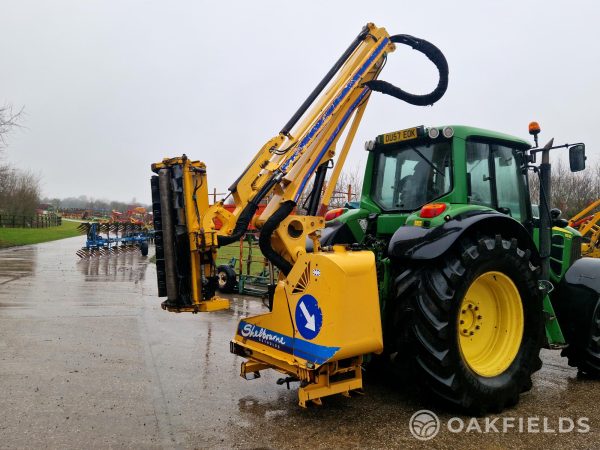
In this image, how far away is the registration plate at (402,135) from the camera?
4.61 metres

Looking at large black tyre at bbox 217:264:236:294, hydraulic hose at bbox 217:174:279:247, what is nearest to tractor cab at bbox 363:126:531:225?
hydraulic hose at bbox 217:174:279:247

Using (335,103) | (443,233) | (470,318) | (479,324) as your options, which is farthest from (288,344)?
(335,103)

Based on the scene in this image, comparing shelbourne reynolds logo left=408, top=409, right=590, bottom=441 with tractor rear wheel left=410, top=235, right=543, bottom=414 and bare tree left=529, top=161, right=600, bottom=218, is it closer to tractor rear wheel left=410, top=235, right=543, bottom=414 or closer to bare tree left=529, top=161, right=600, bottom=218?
tractor rear wheel left=410, top=235, right=543, bottom=414

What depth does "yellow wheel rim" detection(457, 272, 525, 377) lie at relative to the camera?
4.10 m

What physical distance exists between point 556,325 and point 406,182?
81.8 inches

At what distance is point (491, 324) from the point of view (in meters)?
4.30

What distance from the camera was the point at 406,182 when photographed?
195 inches

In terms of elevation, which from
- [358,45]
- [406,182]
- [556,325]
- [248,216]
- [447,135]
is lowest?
[556,325]

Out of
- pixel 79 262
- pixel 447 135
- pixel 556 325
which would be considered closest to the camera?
pixel 447 135

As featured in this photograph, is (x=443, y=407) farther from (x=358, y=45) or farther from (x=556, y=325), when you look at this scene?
(x=358, y=45)

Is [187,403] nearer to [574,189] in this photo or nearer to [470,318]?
[470,318]

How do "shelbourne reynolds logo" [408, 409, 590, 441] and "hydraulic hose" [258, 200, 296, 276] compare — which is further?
"hydraulic hose" [258, 200, 296, 276]

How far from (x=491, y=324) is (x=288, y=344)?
1971 millimetres

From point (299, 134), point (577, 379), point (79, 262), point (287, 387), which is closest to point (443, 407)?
A: point (287, 387)
